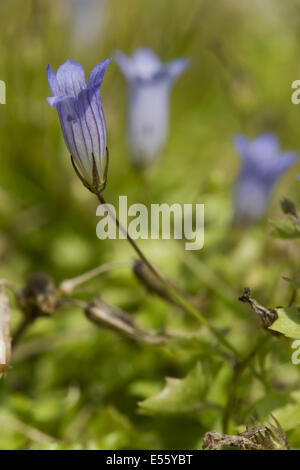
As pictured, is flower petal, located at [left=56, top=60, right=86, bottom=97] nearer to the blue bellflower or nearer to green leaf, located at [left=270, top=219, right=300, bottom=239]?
green leaf, located at [left=270, top=219, right=300, bottom=239]

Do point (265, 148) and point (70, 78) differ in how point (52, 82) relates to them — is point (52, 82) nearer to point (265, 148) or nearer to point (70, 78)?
point (70, 78)

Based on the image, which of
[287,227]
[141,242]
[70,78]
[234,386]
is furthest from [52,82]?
[141,242]

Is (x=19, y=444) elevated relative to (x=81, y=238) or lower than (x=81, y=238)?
lower

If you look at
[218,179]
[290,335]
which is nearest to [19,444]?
[290,335]

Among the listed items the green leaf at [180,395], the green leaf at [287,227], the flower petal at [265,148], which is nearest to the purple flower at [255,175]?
the flower petal at [265,148]

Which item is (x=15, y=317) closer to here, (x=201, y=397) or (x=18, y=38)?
(x=201, y=397)

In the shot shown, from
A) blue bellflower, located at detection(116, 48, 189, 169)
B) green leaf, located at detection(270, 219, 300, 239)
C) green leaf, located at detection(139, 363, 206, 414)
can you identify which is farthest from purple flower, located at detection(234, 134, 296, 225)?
green leaf, located at detection(139, 363, 206, 414)

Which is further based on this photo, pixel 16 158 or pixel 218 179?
pixel 16 158
